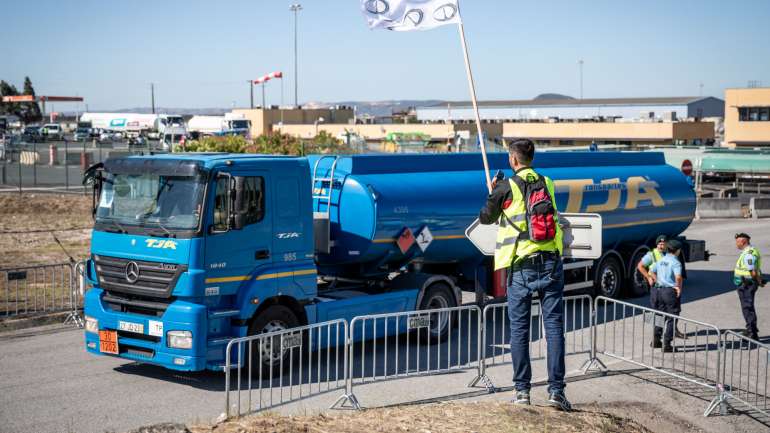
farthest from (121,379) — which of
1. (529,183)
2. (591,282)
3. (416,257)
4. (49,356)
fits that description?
(591,282)

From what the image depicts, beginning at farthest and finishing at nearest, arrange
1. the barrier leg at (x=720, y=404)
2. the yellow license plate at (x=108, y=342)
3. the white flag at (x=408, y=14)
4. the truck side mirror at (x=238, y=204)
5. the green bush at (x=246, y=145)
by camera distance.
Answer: the green bush at (x=246, y=145) → the white flag at (x=408, y=14) → the yellow license plate at (x=108, y=342) → the truck side mirror at (x=238, y=204) → the barrier leg at (x=720, y=404)

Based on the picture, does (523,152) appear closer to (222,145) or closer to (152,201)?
(152,201)

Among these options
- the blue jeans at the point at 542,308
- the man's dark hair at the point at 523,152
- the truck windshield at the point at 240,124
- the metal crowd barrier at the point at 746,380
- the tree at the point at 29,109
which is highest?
the tree at the point at 29,109

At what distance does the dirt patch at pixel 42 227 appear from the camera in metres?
22.6

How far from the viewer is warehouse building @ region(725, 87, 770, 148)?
65.2 meters

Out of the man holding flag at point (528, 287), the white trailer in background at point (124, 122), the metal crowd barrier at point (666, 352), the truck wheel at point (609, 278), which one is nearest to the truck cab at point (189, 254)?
the man holding flag at point (528, 287)

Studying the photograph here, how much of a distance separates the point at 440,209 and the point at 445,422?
573cm

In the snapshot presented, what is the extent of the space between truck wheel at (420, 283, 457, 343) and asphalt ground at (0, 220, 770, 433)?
1.57 meters

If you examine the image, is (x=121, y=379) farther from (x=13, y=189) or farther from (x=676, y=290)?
(x=13, y=189)

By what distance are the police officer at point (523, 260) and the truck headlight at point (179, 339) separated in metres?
3.98

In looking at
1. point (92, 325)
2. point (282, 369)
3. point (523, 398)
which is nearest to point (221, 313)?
point (282, 369)

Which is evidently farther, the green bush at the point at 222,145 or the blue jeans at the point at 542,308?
the green bush at the point at 222,145

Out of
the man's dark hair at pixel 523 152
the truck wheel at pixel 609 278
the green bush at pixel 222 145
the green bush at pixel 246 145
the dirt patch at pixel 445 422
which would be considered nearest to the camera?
the dirt patch at pixel 445 422

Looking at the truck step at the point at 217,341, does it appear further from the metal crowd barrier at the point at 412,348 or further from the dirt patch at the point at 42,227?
the dirt patch at the point at 42,227
